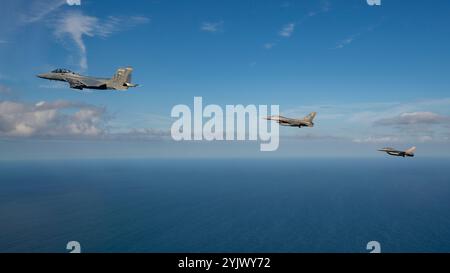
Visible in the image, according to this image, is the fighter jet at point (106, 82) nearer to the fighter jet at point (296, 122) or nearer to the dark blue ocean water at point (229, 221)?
the fighter jet at point (296, 122)

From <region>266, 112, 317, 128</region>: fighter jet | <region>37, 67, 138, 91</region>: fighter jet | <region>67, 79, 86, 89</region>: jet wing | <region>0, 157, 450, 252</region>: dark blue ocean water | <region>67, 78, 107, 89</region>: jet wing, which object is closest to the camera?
<region>37, 67, 138, 91</region>: fighter jet

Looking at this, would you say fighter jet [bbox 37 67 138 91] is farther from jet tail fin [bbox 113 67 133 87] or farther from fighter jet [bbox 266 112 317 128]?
fighter jet [bbox 266 112 317 128]

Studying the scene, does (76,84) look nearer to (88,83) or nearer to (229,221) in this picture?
(88,83)

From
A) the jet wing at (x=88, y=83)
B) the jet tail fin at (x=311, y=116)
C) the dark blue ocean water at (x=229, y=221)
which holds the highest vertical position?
the jet wing at (x=88, y=83)

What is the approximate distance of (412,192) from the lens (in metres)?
A: 109

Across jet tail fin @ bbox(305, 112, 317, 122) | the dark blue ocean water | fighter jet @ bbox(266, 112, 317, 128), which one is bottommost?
the dark blue ocean water

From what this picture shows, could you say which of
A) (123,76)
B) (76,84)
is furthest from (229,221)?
(123,76)

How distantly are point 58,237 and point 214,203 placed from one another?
49.1 meters

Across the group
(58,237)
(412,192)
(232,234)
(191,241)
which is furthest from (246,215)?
(412,192)

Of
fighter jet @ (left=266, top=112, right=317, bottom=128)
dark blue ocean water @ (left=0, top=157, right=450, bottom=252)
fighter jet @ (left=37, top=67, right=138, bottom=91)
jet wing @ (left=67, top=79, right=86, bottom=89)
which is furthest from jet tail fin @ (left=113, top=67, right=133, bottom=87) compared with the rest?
dark blue ocean water @ (left=0, top=157, right=450, bottom=252)

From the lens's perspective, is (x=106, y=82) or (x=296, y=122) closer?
(x=106, y=82)

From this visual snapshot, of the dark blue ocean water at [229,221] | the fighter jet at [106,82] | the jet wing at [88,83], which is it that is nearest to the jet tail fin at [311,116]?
the fighter jet at [106,82]

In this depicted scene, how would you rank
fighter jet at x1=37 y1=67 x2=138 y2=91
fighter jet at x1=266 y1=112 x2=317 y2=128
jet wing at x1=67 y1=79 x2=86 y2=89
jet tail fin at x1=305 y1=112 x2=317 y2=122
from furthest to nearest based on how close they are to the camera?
jet tail fin at x1=305 y1=112 x2=317 y2=122 → fighter jet at x1=266 y1=112 x2=317 y2=128 → jet wing at x1=67 y1=79 x2=86 y2=89 → fighter jet at x1=37 y1=67 x2=138 y2=91
